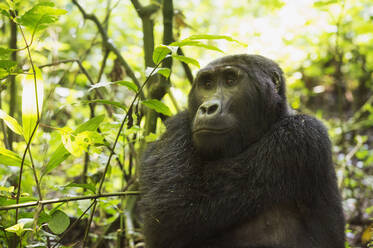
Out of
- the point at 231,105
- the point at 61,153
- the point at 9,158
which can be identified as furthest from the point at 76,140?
the point at 231,105

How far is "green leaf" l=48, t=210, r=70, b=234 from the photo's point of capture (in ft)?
7.02

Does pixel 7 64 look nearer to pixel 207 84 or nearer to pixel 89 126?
pixel 89 126

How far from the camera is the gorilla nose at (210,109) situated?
8.98 ft

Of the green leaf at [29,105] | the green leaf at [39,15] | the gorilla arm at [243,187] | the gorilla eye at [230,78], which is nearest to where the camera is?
the green leaf at [39,15]

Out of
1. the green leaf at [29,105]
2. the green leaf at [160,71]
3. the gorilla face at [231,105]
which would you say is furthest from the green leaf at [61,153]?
the gorilla face at [231,105]

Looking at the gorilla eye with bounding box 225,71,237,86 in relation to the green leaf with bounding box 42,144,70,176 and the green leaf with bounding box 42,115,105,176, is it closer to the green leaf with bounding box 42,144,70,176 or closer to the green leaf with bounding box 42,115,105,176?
the green leaf with bounding box 42,115,105,176

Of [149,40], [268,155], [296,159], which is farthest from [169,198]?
[149,40]

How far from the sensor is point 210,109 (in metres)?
2.77

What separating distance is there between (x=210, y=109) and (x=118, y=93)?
3.70 meters

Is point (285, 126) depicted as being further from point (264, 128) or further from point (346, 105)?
point (346, 105)

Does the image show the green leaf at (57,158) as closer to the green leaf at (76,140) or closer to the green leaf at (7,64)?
the green leaf at (76,140)

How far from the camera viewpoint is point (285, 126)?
276 cm

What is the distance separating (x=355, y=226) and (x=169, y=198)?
322 centimetres

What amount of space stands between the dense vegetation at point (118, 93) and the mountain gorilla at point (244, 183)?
33cm
